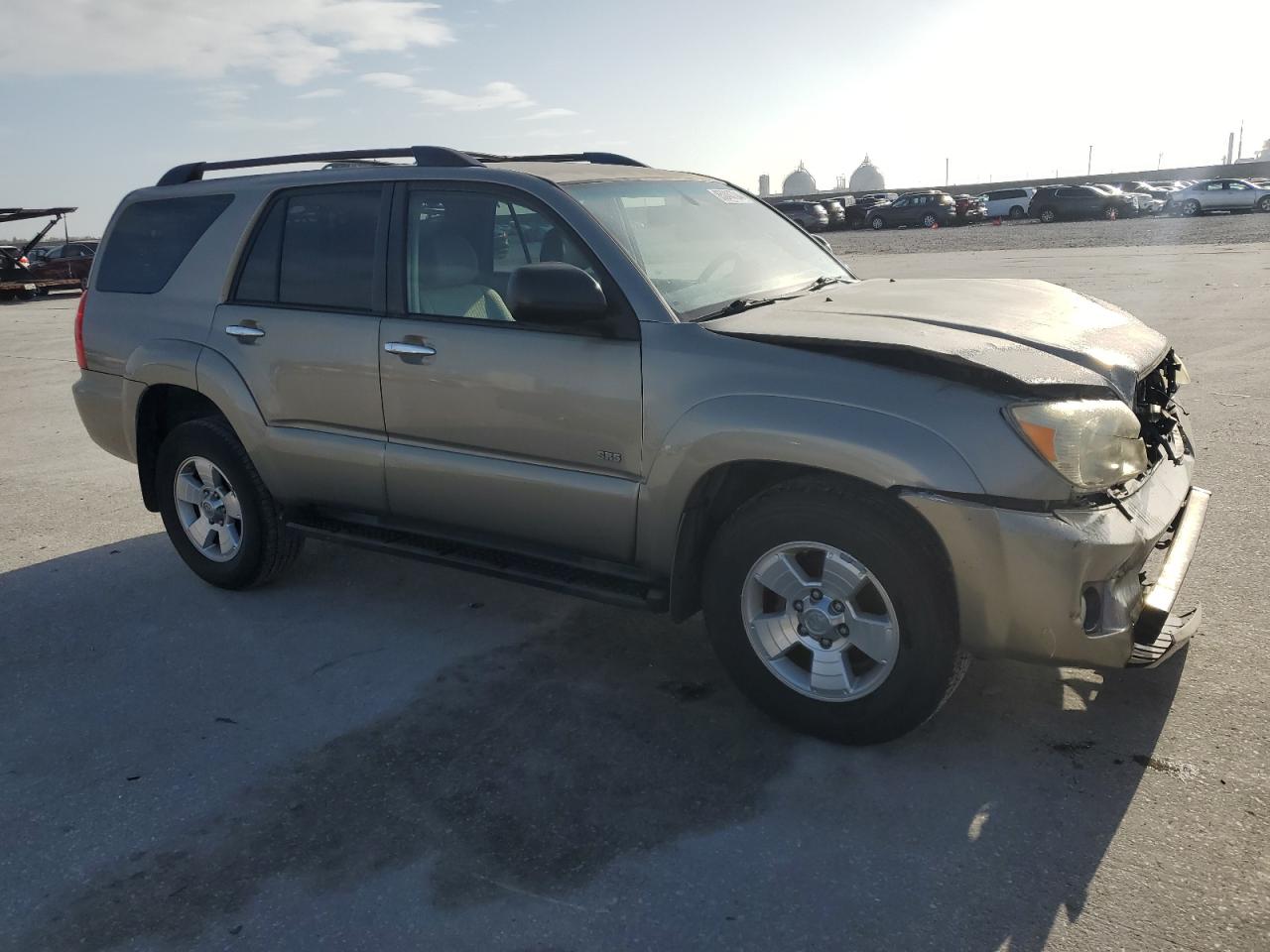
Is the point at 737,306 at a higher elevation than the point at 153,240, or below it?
below

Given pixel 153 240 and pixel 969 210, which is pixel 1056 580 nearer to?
pixel 153 240

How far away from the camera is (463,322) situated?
13.4ft

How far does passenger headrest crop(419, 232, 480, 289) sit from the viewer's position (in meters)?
A: 4.21

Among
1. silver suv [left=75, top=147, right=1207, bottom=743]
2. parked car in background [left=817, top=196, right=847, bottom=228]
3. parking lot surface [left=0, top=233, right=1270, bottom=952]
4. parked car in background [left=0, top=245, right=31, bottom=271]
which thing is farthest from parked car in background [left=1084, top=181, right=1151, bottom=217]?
silver suv [left=75, top=147, right=1207, bottom=743]

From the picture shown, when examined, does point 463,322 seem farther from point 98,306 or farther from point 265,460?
point 98,306

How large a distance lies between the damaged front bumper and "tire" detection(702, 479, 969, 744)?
0.11 metres

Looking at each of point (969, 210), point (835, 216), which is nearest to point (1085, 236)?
point (969, 210)

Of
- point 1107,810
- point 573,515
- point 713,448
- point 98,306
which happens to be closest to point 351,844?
point 573,515

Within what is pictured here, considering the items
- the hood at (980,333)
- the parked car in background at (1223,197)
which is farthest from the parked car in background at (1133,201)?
the hood at (980,333)

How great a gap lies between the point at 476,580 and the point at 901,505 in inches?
97.5

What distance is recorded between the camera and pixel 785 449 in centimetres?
329

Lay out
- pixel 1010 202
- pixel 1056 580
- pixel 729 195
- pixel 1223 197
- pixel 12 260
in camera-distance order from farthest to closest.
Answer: pixel 1010 202 → pixel 1223 197 → pixel 12 260 → pixel 729 195 → pixel 1056 580

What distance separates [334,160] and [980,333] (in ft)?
9.87

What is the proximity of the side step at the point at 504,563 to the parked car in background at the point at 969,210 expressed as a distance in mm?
45488
